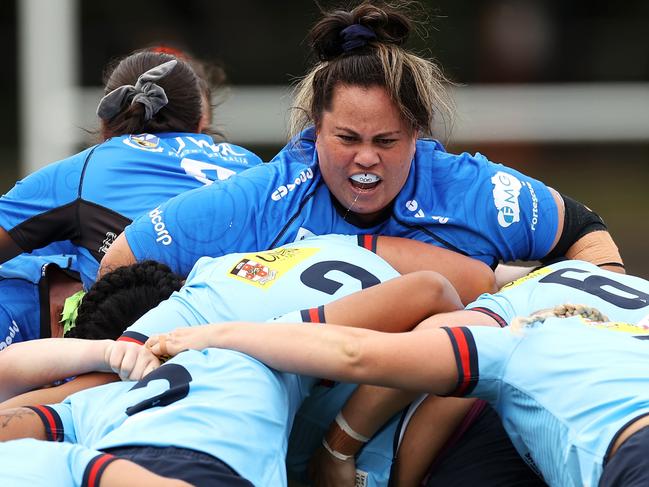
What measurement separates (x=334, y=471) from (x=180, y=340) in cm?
44

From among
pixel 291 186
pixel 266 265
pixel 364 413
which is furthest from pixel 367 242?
pixel 364 413

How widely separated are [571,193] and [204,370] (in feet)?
29.0

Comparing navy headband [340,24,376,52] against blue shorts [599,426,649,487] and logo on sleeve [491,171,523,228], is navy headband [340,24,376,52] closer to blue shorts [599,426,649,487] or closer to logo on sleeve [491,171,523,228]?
logo on sleeve [491,171,523,228]

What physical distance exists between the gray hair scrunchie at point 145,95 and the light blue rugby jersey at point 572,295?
1360 mm

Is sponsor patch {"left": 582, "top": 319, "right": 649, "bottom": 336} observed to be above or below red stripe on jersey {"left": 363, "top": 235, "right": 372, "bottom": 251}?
above

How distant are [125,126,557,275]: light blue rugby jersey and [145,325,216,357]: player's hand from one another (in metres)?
0.66

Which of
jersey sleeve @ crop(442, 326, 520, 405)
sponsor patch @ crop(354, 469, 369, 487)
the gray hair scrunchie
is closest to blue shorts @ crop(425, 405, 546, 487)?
sponsor patch @ crop(354, 469, 369, 487)

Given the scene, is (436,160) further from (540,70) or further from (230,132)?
(540,70)

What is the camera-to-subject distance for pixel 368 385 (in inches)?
90.7

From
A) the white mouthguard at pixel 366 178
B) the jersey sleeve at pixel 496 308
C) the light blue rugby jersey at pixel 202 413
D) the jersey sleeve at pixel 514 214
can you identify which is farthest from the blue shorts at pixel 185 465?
the jersey sleeve at pixel 514 214

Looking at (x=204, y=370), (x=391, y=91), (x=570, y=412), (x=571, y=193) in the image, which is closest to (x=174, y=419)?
(x=204, y=370)

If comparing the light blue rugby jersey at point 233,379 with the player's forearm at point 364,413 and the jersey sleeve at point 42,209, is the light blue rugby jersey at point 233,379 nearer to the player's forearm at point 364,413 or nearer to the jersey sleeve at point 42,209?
the player's forearm at point 364,413

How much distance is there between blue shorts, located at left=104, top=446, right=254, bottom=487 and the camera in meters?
1.90

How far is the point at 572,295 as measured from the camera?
2.55 meters
